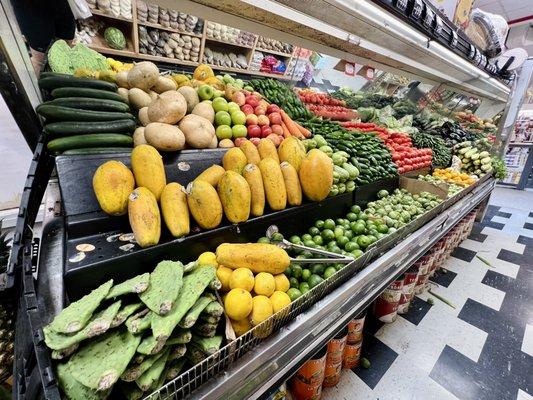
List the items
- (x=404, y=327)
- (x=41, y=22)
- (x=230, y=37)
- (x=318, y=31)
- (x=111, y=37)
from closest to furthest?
(x=41, y=22) → (x=318, y=31) → (x=404, y=327) → (x=111, y=37) → (x=230, y=37)

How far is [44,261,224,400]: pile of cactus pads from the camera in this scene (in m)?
0.52

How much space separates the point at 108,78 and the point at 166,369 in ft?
→ 5.06

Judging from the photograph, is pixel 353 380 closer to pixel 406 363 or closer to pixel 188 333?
pixel 406 363

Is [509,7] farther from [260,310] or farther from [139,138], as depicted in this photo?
[260,310]

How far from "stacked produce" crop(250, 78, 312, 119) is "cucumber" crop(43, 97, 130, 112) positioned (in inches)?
58.9

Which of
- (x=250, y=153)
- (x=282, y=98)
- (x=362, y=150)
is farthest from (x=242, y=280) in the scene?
(x=282, y=98)

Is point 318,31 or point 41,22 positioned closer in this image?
point 41,22

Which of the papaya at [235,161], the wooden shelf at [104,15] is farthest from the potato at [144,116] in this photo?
the wooden shelf at [104,15]

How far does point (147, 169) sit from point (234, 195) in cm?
36

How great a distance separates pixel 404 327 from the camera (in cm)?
198

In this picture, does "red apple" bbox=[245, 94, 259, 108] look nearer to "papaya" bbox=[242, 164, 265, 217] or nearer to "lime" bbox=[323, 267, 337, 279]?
"papaya" bbox=[242, 164, 265, 217]

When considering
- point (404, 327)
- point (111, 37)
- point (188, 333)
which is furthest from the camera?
point (111, 37)

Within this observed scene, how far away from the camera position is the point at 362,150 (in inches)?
83.1

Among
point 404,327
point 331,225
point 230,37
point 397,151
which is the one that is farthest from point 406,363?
point 230,37
